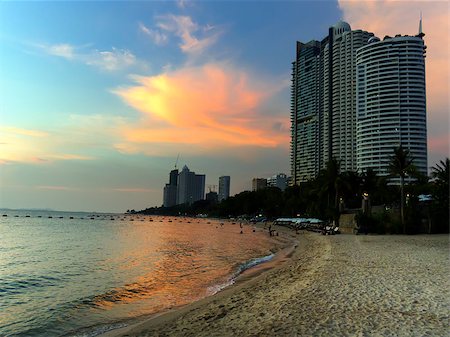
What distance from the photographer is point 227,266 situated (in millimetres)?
24406

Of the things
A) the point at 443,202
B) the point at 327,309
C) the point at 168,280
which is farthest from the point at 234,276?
the point at 443,202

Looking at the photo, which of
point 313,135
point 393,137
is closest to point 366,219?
point 393,137

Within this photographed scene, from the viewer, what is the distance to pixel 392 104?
4638 inches

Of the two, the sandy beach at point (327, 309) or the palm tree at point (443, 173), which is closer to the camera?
the sandy beach at point (327, 309)

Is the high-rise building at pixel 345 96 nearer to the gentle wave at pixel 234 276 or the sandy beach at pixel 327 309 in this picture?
the gentle wave at pixel 234 276

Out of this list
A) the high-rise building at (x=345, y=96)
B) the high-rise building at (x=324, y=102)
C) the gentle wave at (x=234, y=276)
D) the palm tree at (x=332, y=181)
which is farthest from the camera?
the high-rise building at (x=324, y=102)

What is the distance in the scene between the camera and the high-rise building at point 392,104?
115 meters

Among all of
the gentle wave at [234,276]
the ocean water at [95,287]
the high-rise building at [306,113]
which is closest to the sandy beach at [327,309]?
the gentle wave at [234,276]

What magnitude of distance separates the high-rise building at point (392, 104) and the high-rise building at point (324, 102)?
8908 millimetres

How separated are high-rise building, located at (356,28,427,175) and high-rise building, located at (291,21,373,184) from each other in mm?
8908

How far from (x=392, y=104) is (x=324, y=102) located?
32896mm

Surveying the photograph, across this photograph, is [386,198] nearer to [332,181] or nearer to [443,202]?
[332,181]

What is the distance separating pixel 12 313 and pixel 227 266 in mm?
13872

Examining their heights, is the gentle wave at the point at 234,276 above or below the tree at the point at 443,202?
below
